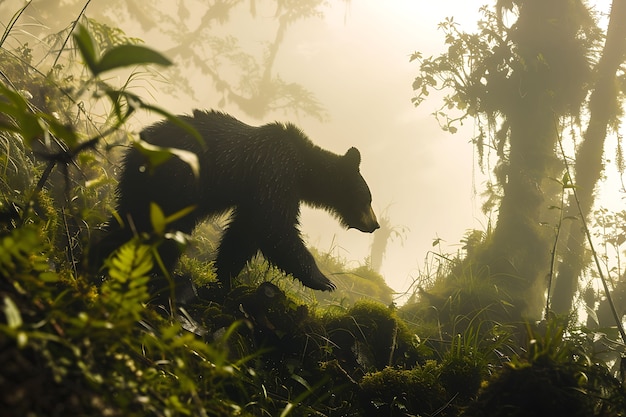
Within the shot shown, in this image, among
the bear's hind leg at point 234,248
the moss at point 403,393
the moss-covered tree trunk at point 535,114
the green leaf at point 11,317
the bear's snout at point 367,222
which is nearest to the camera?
the green leaf at point 11,317

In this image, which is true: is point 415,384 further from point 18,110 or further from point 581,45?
point 581,45

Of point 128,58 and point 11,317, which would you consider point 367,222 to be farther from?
point 11,317

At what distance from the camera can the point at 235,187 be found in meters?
4.47

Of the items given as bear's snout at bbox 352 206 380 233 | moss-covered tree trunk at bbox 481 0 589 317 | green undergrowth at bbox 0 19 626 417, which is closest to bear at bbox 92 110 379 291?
green undergrowth at bbox 0 19 626 417

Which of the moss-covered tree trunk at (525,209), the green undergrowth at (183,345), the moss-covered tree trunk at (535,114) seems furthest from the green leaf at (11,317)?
the moss-covered tree trunk at (535,114)

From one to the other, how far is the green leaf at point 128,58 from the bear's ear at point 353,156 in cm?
435

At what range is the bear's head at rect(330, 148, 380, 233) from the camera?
5289mm

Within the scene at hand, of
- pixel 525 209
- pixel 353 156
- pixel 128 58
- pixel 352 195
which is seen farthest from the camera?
pixel 525 209

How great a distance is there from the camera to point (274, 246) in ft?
14.4

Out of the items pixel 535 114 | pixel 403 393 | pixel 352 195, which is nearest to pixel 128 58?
pixel 403 393

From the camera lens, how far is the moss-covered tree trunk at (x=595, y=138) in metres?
8.10

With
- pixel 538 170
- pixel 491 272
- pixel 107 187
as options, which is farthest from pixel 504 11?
pixel 107 187

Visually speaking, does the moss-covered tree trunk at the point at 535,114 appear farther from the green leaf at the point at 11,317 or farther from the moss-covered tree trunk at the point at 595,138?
the green leaf at the point at 11,317

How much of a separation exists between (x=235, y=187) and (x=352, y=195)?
1.57 metres
